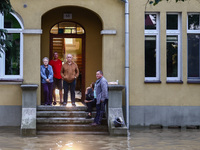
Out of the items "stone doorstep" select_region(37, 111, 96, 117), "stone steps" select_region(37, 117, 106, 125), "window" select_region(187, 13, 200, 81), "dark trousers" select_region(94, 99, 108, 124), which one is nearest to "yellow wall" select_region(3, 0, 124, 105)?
"stone doorstep" select_region(37, 111, 96, 117)

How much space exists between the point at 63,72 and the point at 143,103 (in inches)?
116

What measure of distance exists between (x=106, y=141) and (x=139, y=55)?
4.52 meters

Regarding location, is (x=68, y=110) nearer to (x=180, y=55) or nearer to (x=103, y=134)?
(x=103, y=134)

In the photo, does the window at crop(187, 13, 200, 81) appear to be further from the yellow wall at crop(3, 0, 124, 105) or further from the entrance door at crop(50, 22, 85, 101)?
the entrance door at crop(50, 22, 85, 101)

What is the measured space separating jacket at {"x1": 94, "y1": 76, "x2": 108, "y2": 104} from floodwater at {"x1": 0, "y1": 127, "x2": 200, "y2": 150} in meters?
1.24

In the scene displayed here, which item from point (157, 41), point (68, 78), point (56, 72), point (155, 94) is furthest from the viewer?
point (56, 72)

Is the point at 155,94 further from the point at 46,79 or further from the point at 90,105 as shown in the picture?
the point at 46,79

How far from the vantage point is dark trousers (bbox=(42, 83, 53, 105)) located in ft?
56.4

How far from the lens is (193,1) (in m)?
18.1

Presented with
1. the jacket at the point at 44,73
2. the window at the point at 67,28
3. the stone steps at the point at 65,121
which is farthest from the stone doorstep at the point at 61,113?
the window at the point at 67,28

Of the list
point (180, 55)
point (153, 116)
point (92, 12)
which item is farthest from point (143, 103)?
point (92, 12)

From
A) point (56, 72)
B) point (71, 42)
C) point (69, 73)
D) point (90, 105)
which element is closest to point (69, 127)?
point (90, 105)

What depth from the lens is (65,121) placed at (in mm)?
16297

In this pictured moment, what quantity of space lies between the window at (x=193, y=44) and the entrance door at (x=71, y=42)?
13.0ft
